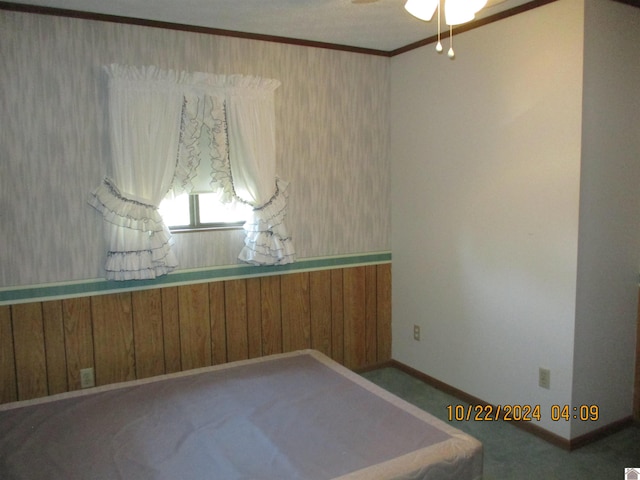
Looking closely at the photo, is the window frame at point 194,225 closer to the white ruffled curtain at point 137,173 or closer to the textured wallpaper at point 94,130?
the textured wallpaper at point 94,130

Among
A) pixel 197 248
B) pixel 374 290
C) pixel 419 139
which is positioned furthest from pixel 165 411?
pixel 419 139

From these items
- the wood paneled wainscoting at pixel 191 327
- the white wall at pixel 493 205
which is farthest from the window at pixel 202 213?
the white wall at pixel 493 205

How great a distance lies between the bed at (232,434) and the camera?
2.02 metres

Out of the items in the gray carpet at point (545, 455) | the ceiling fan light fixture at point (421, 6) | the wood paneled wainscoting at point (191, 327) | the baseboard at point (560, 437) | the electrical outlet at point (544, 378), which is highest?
the ceiling fan light fixture at point (421, 6)

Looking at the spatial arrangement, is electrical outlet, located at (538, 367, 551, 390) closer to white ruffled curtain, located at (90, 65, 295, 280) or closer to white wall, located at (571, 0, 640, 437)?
white wall, located at (571, 0, 640, 437)

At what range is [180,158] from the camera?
3.15 m

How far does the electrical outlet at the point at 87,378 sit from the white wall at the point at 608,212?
107 inches

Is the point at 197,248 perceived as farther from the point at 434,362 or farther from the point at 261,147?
the point at 434,362

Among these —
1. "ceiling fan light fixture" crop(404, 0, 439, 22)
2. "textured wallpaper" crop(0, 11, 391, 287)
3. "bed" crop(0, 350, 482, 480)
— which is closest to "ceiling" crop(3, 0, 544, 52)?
"textured wallpaper" crop(0, 11, 391, 287)

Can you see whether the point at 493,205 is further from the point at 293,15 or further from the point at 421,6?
the point at 293,15

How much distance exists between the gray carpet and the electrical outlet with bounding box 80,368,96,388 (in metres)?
2.12

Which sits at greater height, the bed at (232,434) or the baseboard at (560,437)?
the bed at (232,434)

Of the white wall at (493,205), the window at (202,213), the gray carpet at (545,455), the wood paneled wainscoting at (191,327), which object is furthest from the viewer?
the window at (202,213)

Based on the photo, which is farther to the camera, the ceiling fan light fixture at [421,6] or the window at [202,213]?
the window at [202,213]
